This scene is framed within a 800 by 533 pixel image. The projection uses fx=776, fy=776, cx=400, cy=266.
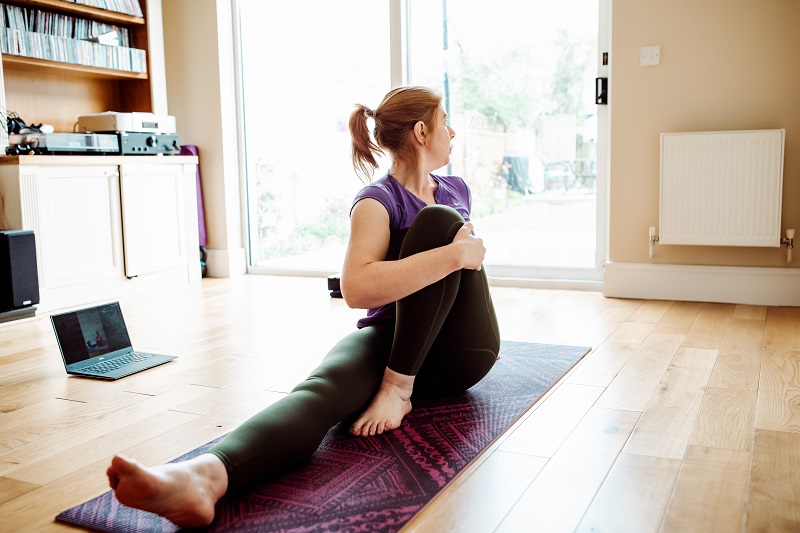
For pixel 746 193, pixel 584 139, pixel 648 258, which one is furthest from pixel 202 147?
pixel 746 193

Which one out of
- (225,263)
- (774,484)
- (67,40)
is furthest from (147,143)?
(774,484)

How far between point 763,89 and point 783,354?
4.60 ft

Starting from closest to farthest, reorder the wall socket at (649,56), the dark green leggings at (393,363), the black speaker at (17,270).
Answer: the dark green leggings at (393,363)
the black speaker at (17,270)
the wall socket at (649,56)

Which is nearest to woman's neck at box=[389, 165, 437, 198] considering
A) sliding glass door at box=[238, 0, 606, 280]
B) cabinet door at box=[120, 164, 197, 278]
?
sliding glass door at box=[238, 0, 606, 280]

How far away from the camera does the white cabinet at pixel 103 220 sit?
3600 mm

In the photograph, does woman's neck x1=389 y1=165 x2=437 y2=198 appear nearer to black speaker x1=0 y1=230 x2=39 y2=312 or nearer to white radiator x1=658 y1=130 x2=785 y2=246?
white radiator x1=658 y1=130 x2=785 y2=246

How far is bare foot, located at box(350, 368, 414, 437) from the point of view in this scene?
1.79 m

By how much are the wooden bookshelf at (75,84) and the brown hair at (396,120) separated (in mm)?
2576

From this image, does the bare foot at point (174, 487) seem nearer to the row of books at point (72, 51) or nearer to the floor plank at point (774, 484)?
the floor plank at point (774, 484)

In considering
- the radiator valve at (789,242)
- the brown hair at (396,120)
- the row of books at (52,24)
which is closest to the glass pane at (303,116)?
the row of books at (52,24)

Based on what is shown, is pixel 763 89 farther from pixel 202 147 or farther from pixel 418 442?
pixel 202 147

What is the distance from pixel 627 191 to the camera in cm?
374

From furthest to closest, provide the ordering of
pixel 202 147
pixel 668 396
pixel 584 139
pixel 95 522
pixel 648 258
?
pixel 202 147 < pixel 584 139 < pixel 648 258 < pixel 668 396 < pixel 95 522

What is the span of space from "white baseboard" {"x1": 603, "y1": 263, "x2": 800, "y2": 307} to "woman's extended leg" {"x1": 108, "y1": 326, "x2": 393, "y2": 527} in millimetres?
2171
